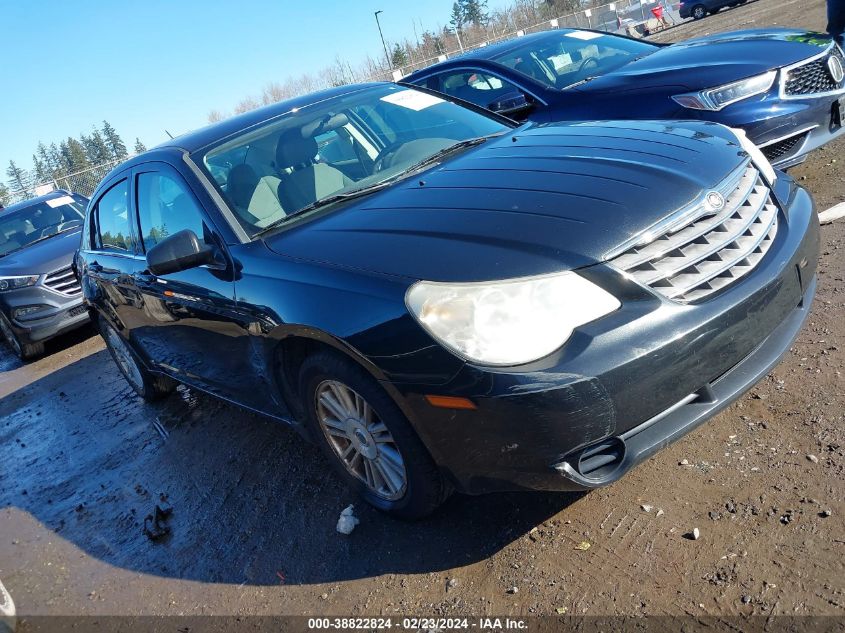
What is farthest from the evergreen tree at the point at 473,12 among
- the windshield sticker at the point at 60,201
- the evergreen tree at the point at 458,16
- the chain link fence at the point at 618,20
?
the windshield sticker at the point at 60,201

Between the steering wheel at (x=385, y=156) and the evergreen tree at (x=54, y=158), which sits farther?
the evergreen tree at (x=54, y=158)

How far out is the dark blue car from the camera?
186 inches

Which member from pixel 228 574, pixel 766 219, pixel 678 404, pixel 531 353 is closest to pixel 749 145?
pixel 766 219

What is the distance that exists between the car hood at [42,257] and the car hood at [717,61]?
21.2 ft

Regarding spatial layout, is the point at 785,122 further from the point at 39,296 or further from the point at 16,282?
the point at 16,282

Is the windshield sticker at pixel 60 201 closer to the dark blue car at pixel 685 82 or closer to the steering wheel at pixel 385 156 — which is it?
the dark blue car at pixel 685 82

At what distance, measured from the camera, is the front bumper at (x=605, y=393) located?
2035 millimetres

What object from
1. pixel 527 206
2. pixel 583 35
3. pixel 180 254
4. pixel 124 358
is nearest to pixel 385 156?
pixel 180 254

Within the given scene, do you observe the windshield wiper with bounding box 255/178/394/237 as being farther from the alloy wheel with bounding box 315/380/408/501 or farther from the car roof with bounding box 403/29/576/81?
the car roof with bounding box 403/29/576/81

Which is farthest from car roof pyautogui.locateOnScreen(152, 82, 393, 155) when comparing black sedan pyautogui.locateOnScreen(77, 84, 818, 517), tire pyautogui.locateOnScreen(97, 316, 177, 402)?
tire pyautogui.locateOnScreen(97, 316, 177, 402)

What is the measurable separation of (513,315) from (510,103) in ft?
12.6

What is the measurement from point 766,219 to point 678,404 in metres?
0.91

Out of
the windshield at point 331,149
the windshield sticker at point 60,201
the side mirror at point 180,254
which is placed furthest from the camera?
the windshield sticker at point 60,201

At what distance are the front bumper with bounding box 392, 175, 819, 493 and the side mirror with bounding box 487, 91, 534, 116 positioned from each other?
11.6 ft
